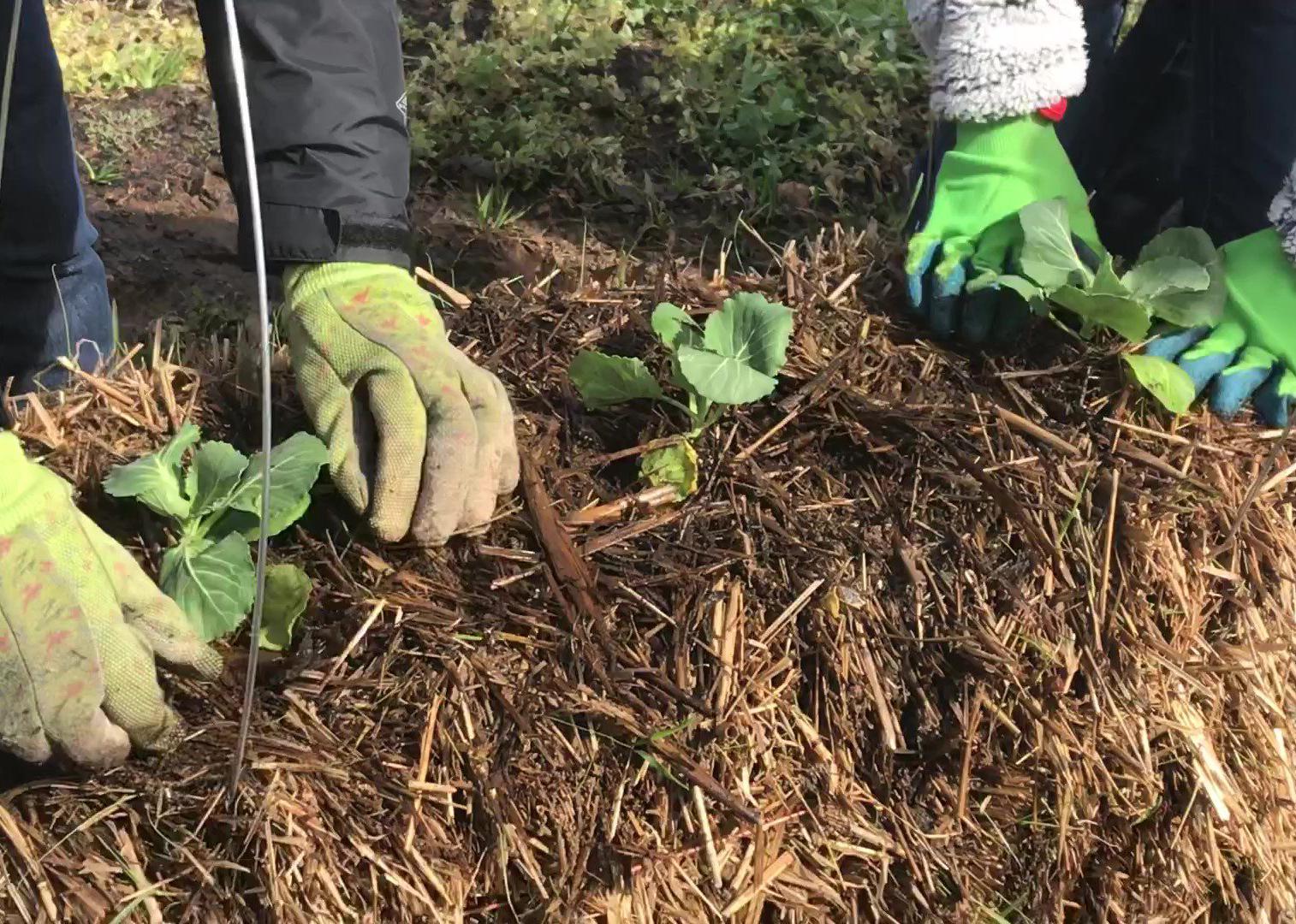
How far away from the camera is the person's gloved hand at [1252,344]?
155 centimetres

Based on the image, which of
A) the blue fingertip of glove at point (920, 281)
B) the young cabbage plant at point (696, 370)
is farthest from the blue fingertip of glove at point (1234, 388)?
the young cabbage plant at point (696, 370)

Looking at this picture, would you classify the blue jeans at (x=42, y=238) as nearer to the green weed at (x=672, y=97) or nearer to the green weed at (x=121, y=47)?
the green weed at (x=672, y=97)

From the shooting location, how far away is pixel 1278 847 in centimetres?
151

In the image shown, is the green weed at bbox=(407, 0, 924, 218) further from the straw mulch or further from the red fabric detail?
the straw mulch

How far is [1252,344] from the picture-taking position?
1.59 m

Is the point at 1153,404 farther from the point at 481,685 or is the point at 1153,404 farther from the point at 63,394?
the point at 63,394

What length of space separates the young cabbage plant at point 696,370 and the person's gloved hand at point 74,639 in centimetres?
65

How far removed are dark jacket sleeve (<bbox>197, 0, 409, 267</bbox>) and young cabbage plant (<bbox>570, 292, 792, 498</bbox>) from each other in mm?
471

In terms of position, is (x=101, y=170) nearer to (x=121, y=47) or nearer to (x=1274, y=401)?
(x=121, y=47)

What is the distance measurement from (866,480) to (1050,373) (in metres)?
0.35

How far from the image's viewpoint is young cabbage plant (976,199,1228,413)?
1.49 m

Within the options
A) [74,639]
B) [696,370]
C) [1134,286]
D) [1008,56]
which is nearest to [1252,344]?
[1134,286]

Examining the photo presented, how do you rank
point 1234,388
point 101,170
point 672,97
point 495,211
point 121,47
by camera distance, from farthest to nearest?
point 121,47
point 672,97
point 101,170
point 495,211
point 1234,388

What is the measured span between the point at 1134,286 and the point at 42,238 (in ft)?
7.58
